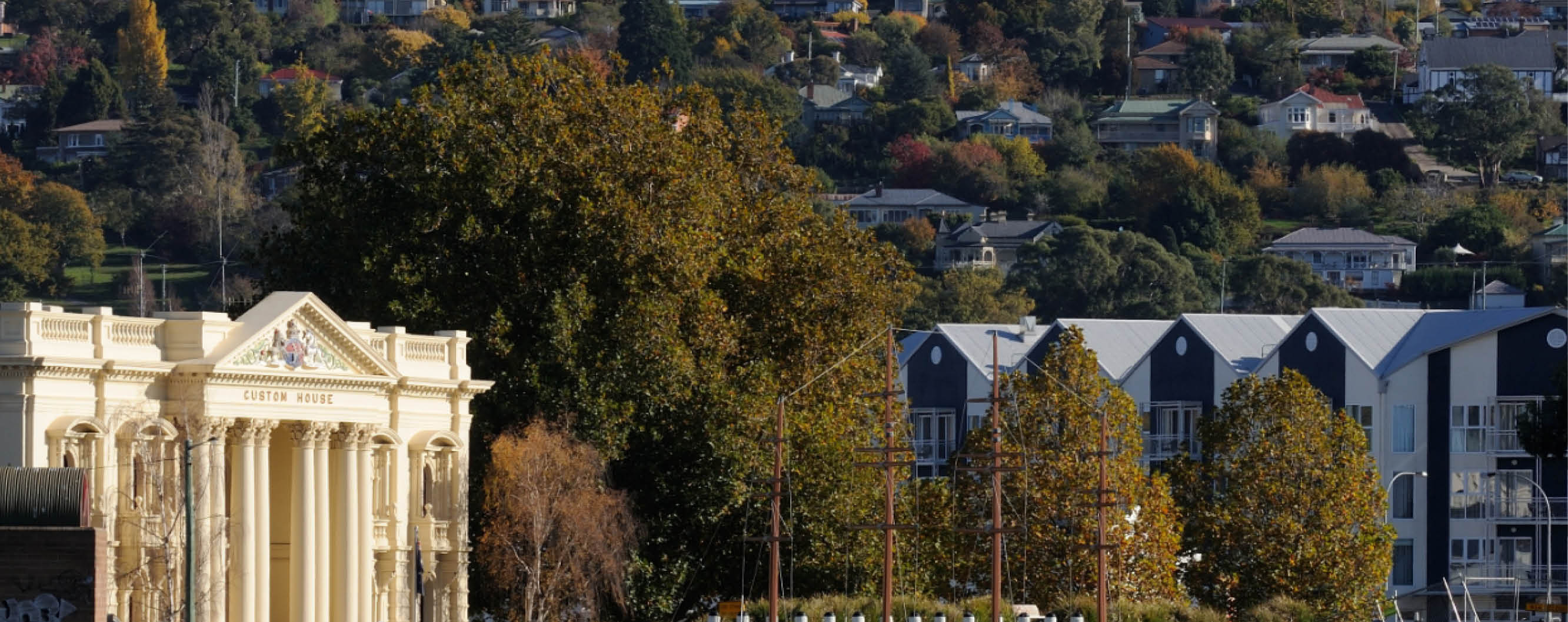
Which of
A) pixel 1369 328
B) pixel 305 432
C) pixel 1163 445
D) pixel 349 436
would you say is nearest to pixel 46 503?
pixel 305 432

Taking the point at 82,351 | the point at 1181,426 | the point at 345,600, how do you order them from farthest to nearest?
1. the point at 1181,426
2. the point at 345,600
3. the point at 82,351

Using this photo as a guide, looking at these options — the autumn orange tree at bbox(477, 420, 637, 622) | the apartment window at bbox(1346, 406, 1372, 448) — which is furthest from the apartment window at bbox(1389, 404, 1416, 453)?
the autumn orange tree at bbox(477, 420, 637, 622)

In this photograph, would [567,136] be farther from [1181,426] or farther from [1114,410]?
[1181,426]

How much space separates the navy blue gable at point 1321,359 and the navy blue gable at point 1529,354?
581 centimetres

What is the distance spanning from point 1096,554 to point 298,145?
2593 centimetres

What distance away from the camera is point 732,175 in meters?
95.4

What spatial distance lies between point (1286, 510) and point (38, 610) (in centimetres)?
4981

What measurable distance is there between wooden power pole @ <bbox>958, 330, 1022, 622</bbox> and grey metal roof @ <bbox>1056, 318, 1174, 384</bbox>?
37579 millimetres

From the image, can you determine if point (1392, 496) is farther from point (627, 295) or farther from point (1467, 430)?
point (627, 295)

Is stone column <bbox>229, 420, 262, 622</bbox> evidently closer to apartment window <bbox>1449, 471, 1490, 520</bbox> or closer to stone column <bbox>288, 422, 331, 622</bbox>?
stone column <bbox>288, 422, 331, 622</bbox>

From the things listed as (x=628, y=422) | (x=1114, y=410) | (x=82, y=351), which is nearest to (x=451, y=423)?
(x=628, y=422)

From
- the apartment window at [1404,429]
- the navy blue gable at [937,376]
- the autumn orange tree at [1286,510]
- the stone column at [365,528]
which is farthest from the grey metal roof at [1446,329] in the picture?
the stone column at [365,528]

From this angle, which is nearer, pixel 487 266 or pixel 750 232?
pixel 487 266

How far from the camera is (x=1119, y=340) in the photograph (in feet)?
430
